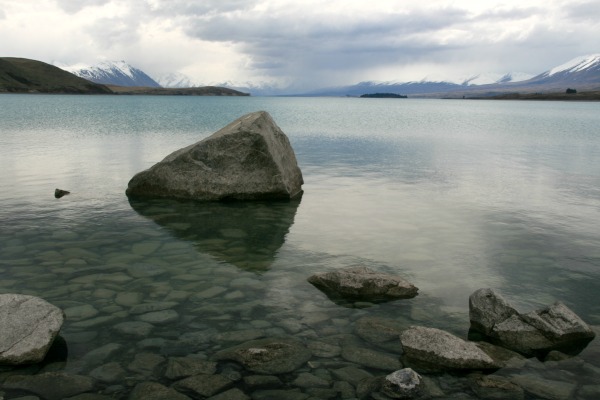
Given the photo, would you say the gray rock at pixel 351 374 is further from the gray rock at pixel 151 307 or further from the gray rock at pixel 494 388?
the gray rock at pixel 151 307

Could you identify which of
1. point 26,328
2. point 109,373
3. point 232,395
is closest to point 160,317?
point 109,373

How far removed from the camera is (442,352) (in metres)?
7.26

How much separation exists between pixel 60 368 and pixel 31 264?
466cm

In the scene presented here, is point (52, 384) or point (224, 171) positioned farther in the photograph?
point (224, 171)

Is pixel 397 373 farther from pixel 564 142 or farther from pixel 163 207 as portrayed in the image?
pixel 564 142

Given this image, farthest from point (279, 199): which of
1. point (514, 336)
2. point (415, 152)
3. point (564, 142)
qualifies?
point (564, 142)

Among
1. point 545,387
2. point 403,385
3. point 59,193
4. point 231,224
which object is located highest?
point 59,193

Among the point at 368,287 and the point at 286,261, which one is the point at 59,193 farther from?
the point at 368,287

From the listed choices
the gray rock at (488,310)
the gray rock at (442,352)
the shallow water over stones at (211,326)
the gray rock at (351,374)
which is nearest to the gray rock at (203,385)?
the shallow water over stones at (211,326)

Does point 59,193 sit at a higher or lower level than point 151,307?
higher

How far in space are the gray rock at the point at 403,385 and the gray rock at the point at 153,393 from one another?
2519 mm

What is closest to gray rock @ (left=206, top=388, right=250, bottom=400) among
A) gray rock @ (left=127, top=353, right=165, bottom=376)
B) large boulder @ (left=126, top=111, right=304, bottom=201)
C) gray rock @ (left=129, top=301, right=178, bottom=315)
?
gray rock @ (left=127, top=353, right=165, bottom=376)

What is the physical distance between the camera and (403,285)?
968 centimetres

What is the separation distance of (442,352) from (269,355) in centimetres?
247
